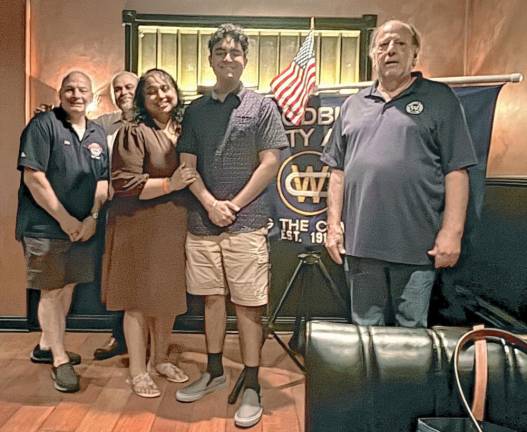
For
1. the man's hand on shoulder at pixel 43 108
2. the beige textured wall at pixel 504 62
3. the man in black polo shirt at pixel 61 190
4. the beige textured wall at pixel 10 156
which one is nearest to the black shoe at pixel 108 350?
the man in black polo shirt at pixel 61 190

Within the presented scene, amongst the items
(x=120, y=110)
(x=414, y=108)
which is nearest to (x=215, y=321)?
(x=120, y=110)

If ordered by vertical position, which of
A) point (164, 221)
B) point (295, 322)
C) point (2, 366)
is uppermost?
point (164, 221)

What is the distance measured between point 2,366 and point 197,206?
1.38m

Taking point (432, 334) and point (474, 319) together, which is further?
point (474, 319)

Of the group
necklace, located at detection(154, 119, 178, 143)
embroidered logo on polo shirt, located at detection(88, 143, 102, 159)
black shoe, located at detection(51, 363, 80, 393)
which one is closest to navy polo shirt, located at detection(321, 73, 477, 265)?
necklace, located at detection(154, 119, 178, 143)

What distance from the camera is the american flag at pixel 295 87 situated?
135 inches

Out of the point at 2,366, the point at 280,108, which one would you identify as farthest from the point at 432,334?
the point at 2,366

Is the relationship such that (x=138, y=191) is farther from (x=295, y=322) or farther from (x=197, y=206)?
(x=295, y=322)

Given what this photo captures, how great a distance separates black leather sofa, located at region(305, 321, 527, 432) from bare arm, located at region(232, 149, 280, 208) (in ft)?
4.80

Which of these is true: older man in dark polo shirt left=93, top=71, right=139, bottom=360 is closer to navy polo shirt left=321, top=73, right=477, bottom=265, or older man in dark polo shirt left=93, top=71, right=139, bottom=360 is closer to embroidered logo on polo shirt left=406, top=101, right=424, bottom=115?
navy polo shirt left=321, top=73, right=477, bottom=265

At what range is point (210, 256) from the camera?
3.22m

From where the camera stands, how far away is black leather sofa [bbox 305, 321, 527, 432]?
1670 millimetres

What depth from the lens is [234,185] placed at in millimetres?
3176

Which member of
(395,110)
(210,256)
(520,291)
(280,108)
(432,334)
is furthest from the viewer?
(280,108)
